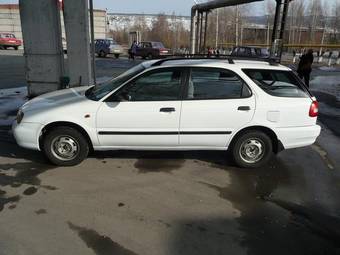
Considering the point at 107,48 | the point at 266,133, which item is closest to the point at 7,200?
the point at 266,133

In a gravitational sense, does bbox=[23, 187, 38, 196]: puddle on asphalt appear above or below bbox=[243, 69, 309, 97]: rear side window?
below

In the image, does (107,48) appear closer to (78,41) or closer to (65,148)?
(78,41)

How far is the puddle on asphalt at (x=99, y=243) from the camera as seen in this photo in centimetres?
330

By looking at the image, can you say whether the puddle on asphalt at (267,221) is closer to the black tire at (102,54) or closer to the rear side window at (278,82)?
the rear side window at (278,82)

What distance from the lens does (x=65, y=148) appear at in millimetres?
5273

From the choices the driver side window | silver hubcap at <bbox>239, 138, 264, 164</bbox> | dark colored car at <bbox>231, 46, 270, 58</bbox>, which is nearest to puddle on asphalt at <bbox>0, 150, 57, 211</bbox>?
the driver side window

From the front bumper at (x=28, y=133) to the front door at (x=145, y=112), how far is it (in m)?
0.91

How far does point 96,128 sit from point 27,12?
→ 18.5 feet

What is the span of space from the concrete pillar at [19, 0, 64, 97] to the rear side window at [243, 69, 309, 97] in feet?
19.5

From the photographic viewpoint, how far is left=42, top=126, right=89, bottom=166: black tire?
5.17 meters

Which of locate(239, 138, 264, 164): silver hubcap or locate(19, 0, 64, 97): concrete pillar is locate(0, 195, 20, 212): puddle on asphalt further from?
locate(19, 0, 64, 97): concrete pillar

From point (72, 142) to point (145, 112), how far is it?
120 centimetres

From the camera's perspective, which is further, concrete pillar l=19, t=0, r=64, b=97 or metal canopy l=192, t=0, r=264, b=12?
metal canopy l=192, t=0, r=264, b=12

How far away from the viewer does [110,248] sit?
335 centimetres
